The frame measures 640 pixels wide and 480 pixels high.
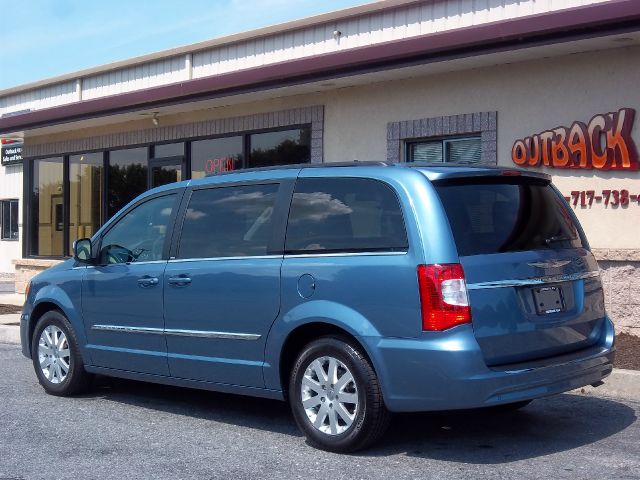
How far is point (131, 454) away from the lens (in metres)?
6.04

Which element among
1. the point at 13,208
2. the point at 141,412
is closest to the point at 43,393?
the point at 141,412

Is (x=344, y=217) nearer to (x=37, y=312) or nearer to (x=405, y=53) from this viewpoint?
(x=37, y=312)

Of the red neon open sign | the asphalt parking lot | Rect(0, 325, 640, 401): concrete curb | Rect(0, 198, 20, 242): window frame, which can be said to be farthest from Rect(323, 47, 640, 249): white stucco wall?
Rect(0, 198, 20, 242): window frame

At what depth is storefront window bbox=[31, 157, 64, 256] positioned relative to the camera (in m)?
19.2

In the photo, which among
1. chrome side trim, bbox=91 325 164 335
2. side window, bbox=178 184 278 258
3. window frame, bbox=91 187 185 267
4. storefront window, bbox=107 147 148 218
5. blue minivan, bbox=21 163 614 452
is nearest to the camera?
blue minivan, bbox=21 163 614 452

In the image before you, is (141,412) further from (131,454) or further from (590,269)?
(590,269)

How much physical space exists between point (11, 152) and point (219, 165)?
9.80 meters

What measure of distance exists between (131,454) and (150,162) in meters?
11.2

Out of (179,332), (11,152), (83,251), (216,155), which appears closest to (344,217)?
(179,332)

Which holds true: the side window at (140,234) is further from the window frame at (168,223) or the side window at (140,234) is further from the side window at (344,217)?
the side window at (344,217)

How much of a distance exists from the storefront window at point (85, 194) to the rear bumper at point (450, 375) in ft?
43.5

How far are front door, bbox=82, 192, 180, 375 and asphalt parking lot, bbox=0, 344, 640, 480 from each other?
1.56ft

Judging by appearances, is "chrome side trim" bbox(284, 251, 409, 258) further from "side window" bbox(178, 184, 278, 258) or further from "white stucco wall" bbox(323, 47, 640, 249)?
"white stucco wall" bbox(323, 47, 640, 249)

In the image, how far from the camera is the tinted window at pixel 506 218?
579 centimetres
